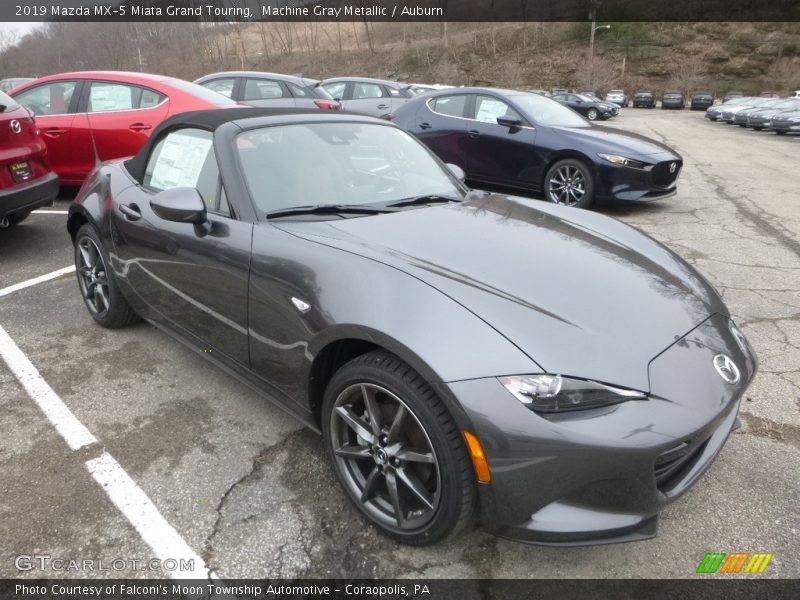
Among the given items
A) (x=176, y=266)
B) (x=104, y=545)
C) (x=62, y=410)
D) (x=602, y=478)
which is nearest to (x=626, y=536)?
(x=602, y=478)

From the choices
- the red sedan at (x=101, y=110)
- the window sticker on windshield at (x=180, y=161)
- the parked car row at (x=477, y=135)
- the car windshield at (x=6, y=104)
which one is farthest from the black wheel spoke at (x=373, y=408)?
the red sedan at (x=101, y=110)

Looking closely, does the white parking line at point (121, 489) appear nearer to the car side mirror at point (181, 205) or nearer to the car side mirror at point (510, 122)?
the car side mirror at point (181, 205)

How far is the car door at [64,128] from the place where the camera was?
20.9ft

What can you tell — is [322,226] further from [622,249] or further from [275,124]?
[622,249]

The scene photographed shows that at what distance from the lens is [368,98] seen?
13.1m

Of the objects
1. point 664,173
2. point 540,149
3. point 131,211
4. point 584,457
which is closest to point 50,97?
point 131,211

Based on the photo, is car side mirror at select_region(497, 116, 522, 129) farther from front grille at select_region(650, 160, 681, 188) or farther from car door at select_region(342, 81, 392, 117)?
car door at select_region(342, 81, 392, 117)

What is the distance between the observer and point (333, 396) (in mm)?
2125

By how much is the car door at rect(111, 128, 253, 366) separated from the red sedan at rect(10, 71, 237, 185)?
3.25 meters

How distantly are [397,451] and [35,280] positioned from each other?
A: 402 cm

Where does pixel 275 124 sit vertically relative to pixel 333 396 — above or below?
above

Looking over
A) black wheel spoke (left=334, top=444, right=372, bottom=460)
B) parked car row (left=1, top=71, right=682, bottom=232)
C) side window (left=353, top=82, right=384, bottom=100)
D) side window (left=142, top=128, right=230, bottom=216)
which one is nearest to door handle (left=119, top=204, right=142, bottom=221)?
side window (left=142, top=128, right=230, bottom=216)

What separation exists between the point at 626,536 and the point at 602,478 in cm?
22

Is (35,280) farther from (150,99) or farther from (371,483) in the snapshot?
(371,483)
